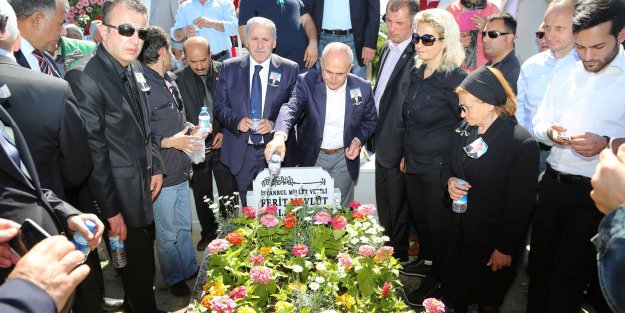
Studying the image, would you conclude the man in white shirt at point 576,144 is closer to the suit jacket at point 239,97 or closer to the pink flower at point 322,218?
the pink flower at point 322,218

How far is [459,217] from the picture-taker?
3.65m

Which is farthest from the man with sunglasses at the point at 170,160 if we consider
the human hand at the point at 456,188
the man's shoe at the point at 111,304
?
the human hand at the point at 456,188

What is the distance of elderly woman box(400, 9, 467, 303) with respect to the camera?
13.4 feet

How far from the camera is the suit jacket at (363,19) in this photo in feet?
19.1

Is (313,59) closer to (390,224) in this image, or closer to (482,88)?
(390,224)

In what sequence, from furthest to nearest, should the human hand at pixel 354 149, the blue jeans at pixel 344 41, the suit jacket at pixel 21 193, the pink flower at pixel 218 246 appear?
1. the blue jeans at pixel 344 41
2. the human hand at pixel 354 149
3. the pink flower at pixel 218 246
4. the suit jacket at pixel 21 193

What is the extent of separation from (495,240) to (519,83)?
6.21 feet

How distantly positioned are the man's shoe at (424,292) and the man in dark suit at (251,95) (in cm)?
187

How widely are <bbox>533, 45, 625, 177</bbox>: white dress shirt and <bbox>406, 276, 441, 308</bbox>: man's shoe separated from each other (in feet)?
4.88

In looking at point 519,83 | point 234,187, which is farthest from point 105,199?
point 519,83

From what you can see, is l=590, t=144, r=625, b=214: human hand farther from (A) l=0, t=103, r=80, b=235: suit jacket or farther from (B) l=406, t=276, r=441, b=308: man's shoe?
(B) l=406, t=276, r=441, b=308: man's shoe

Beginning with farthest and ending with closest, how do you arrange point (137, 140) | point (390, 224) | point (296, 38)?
1. point (296, 38)
2. point (390, 224)
3. point (137, 140)

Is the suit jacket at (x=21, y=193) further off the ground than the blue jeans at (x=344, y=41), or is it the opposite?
the blue jeans at (x=344, y=41)

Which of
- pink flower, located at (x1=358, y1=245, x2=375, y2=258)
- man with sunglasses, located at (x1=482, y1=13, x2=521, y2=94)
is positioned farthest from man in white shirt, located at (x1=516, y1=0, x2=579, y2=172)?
pink flower, located at (x1=358, y1=245, x2=375, y2=258)
